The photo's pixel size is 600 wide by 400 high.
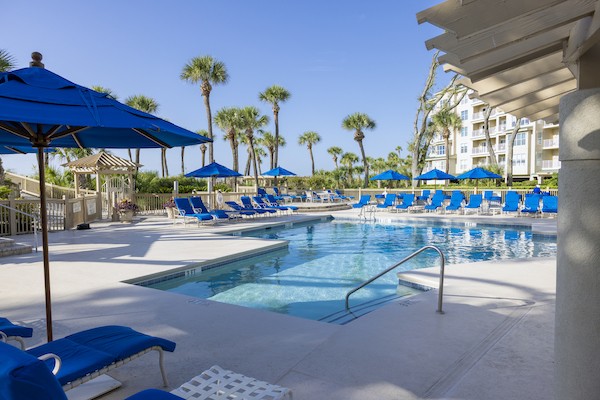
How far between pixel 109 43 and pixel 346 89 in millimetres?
24180

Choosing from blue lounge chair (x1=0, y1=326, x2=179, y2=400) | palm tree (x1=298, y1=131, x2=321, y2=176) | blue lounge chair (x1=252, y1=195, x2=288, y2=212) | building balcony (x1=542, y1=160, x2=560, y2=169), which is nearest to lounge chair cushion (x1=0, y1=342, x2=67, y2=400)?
blue lounge chair (x1=0, y1=326, x2=179, y2=400)

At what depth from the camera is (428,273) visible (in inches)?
256

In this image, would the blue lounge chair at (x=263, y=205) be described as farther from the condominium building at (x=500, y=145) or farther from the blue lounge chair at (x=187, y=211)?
the condominium building at (x=500, y=145)

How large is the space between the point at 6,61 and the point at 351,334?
56.0 ft

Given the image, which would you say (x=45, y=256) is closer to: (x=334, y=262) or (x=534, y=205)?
(x=334, y=262)

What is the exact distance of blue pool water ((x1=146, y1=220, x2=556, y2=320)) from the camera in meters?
6.52

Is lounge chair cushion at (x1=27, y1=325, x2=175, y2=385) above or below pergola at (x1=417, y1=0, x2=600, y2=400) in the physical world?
below

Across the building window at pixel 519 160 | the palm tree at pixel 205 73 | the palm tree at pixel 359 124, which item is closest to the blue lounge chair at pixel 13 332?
the palm tree at pixel 205 73

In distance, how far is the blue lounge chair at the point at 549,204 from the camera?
1546cm

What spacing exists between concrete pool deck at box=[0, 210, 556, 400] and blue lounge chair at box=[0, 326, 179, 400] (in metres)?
0.44

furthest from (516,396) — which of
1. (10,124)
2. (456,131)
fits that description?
(456,131)

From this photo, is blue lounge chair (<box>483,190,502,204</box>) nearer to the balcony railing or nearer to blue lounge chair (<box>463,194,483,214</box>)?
blue lounge chair (<box>463,194,483,214</box>)

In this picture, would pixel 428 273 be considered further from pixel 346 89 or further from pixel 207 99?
pixel 346 89

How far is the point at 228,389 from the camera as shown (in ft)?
8.00
